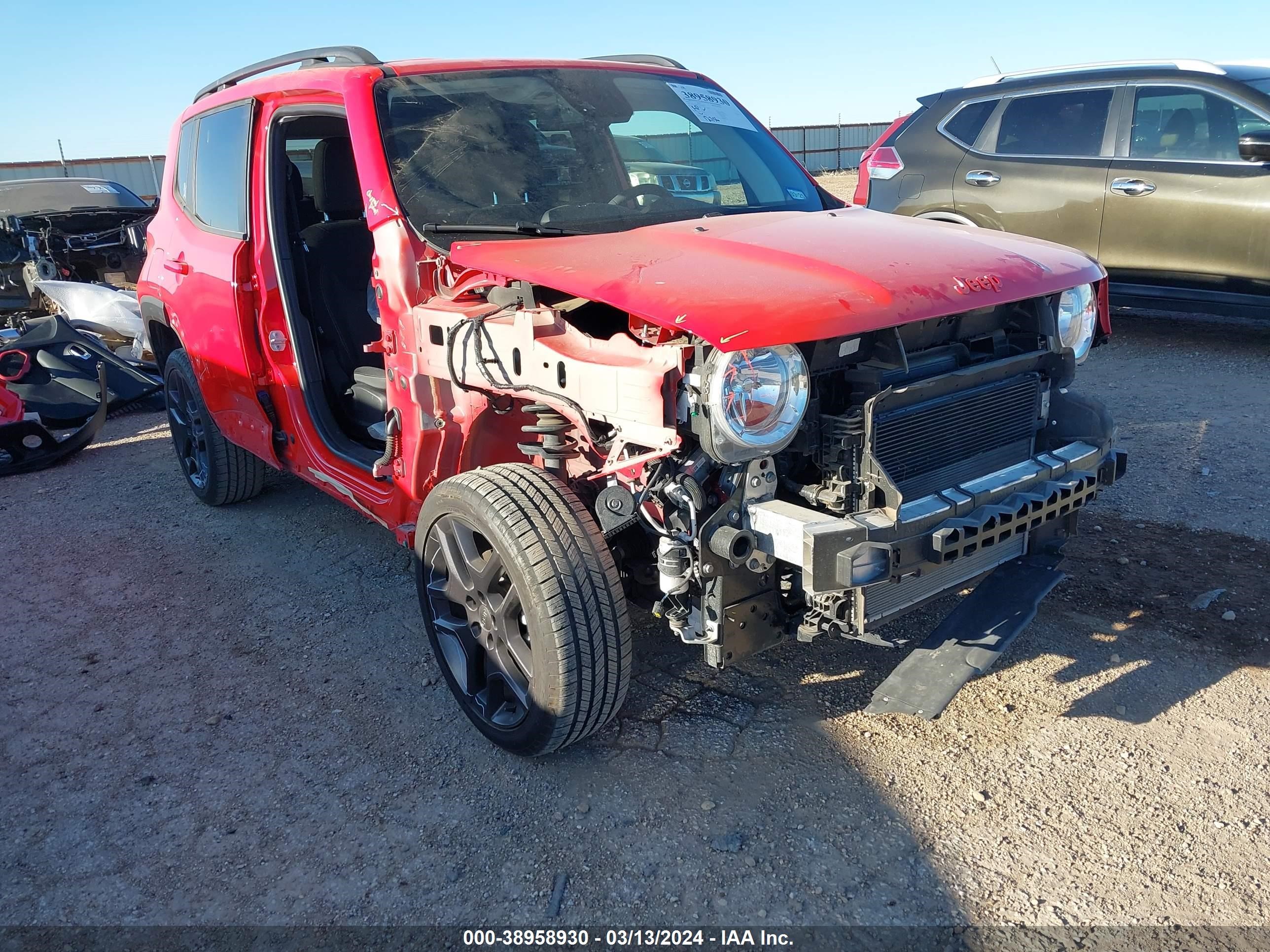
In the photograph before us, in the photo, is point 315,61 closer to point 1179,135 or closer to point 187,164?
point 187,164

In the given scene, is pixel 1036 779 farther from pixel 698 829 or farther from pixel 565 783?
pixel 565 783

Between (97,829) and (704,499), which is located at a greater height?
(704,499)

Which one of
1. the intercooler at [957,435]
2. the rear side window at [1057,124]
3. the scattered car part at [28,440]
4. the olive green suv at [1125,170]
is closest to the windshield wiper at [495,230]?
the intercooler at [957,435]

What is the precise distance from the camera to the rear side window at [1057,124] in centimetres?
680

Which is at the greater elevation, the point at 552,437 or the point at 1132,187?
the point at 1132,187

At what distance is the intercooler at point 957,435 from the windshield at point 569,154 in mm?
1202

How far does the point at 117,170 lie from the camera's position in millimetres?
22516

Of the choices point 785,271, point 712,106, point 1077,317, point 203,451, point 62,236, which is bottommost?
point 203,451

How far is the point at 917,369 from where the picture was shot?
8.66 ft

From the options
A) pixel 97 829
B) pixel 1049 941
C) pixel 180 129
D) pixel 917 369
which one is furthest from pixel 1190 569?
pixel 180 129

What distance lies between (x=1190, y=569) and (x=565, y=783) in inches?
104

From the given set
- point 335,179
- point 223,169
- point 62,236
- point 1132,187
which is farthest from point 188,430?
point 62,236

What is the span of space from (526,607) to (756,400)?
2.75ft

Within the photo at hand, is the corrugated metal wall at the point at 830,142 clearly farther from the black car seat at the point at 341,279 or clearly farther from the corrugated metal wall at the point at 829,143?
the black car seat at the point at 341,279
